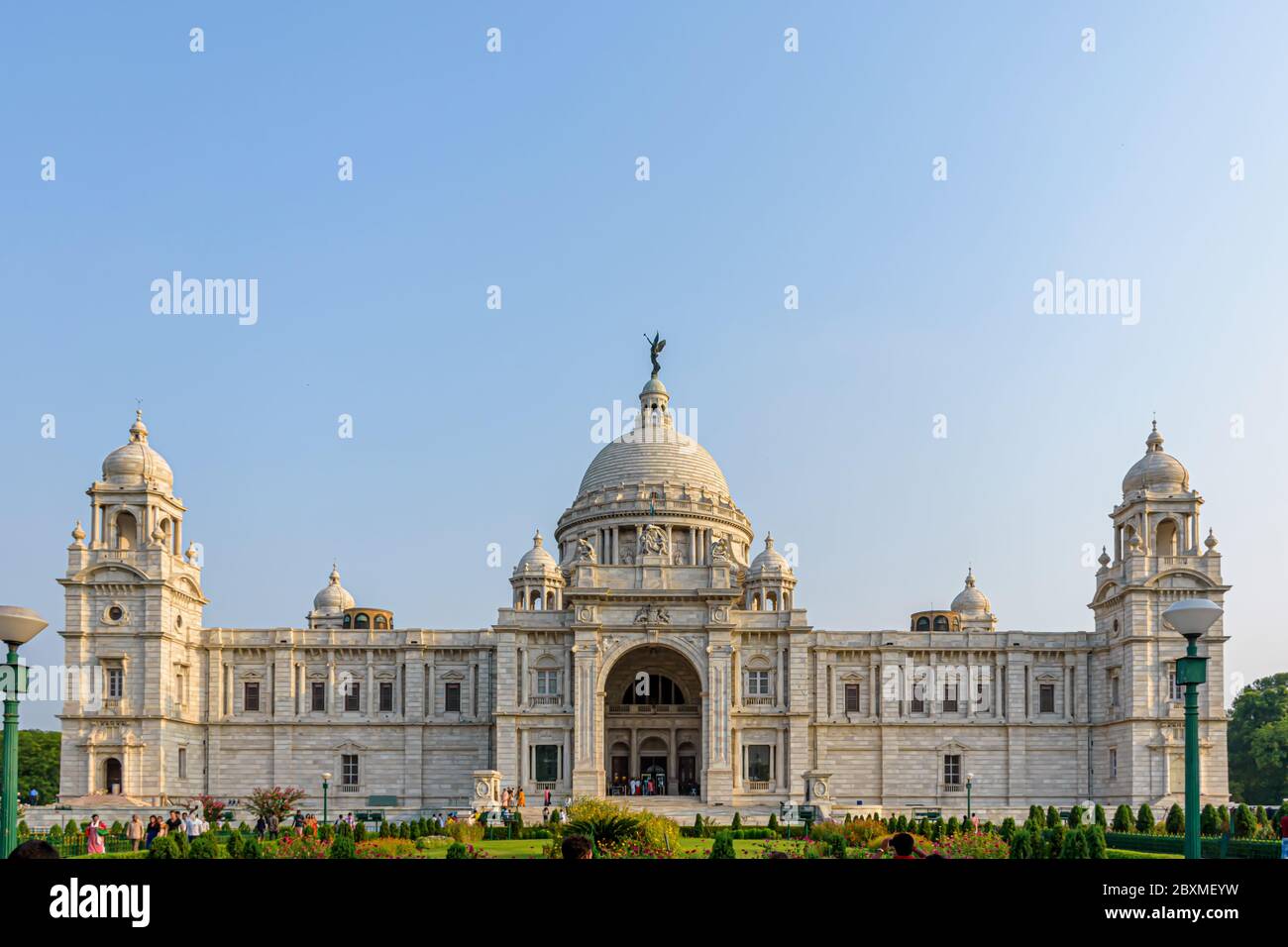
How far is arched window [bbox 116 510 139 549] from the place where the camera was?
74625 millimetres

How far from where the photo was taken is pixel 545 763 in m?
74.8

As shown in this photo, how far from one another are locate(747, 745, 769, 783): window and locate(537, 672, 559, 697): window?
1072 centimetres

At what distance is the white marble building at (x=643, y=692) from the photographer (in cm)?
7294

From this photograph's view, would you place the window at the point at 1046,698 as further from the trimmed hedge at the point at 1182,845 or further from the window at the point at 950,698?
the trimmed hedge at the point at 1182,845

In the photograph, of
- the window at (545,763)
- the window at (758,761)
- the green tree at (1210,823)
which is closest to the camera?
the green tree at (1210,823)

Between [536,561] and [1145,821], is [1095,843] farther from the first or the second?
[536,561]

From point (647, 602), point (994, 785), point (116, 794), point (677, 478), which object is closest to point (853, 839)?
point (647, 602)

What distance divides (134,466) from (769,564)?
3698cm

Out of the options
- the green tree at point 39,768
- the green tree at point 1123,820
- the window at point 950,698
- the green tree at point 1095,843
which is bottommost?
the green tree at point 39,768

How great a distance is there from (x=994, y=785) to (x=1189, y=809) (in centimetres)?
6096

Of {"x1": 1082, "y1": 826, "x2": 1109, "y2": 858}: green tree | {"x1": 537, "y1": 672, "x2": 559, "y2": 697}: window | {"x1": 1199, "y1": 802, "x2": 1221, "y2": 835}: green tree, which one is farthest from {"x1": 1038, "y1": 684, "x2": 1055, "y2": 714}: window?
{"x1": 1082, "y1": 826, "x2": 1109, "y2": 858}: green tree

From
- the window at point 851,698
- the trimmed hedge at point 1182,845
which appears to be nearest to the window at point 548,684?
the window at point 851,698

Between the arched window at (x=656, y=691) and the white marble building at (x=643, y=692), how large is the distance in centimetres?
22

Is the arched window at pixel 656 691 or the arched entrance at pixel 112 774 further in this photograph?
the arched window at pixel 656 691
